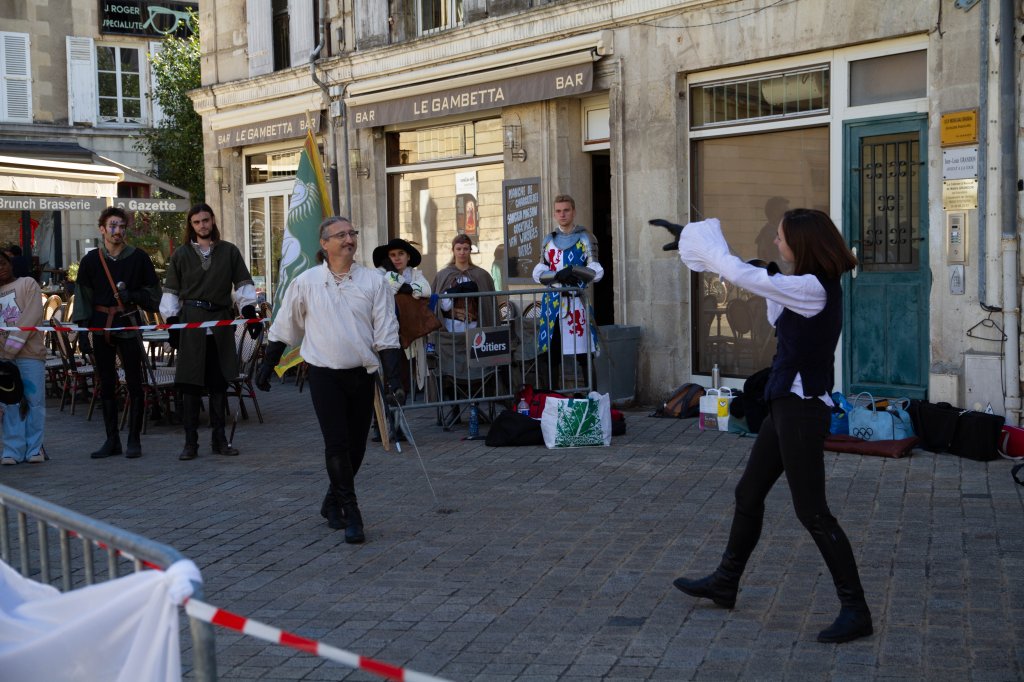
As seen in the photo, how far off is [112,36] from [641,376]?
82.5 feet

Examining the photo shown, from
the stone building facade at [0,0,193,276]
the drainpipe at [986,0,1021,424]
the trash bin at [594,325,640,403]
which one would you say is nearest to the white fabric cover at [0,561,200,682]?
the drainpipe at [986,0,1021,424]

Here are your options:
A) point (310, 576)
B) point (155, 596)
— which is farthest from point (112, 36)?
point (155, 596)

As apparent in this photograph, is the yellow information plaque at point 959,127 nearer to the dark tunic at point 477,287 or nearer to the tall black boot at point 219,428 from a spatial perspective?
the dark tunic at point 477,287

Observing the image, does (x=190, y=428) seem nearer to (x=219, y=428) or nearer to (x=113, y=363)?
(x=219, y=428)

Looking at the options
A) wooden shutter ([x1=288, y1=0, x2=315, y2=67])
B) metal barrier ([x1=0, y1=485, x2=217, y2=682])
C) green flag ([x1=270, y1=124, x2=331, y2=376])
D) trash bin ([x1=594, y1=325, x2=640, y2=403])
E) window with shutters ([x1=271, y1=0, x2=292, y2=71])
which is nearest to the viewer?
metal barrier ([x1=0, y1=485, x2=217, y2=682])

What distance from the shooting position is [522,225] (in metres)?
14.1

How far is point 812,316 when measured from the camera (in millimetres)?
5043

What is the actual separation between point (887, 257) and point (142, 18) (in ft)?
90.0

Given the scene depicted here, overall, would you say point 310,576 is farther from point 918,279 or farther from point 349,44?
point 349,44

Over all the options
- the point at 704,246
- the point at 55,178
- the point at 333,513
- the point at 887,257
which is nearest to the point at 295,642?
the point at 704,246

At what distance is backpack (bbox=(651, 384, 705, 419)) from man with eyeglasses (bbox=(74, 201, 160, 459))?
4809mm

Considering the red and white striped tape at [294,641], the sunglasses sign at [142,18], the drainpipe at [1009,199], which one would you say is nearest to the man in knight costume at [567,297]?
the drainpipe at [1009,199]

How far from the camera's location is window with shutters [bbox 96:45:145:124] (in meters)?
33.1

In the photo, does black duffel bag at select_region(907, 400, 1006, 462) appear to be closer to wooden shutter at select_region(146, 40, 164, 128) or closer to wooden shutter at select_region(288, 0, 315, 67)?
wooden shutter at select_region(288, 0, 315, 67)
